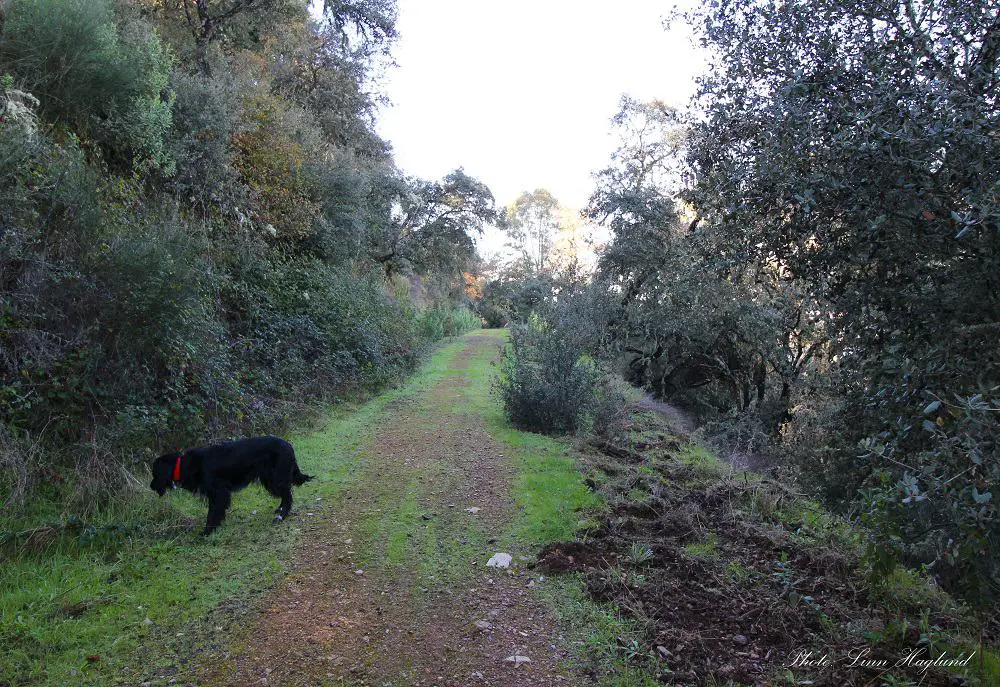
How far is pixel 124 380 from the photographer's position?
6336 mm

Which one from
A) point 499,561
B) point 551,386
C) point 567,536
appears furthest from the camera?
point 551,386

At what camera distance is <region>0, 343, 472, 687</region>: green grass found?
3508 mm

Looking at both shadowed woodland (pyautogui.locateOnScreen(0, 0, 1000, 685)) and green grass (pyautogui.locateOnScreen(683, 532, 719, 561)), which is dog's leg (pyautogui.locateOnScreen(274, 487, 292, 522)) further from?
green grass (pyautogui.locateOnScreen(683, 532, 719, 561))

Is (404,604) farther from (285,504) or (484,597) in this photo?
(285,504)

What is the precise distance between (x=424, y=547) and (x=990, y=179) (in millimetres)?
4735

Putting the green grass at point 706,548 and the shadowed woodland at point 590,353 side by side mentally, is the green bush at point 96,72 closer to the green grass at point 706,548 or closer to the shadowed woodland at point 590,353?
the shadowed woodland at point 590,353

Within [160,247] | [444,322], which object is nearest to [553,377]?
[160,247]

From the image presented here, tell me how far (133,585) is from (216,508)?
3.51 ft

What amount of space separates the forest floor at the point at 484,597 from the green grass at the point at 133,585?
0.01 m

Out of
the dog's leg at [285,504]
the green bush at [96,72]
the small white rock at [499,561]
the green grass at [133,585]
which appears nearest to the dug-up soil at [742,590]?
the small white rock at [499,561]

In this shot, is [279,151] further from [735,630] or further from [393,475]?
[735,630]

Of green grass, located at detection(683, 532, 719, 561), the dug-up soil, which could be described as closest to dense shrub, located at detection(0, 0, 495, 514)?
the dug-up soil

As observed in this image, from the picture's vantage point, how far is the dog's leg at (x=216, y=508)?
5.33 meters

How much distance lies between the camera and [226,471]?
18.1ft
